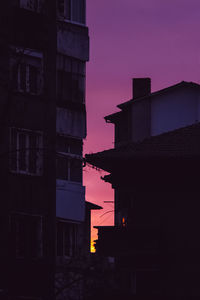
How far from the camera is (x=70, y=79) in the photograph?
39.1 metres

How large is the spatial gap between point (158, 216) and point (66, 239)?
6455mm

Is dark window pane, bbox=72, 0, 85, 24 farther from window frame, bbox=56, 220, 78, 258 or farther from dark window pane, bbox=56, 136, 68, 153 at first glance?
window frame, bbox=56, 220, 78, 258

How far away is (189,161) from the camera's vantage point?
32.1 m

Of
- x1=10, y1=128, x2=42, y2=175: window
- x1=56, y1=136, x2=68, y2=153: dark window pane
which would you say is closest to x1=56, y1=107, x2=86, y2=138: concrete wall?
x1=56, y1=136, x2=68, y2=153: dark window pane

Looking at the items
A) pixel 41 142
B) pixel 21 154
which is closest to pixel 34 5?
pixel 41 142

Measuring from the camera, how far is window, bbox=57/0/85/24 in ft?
127

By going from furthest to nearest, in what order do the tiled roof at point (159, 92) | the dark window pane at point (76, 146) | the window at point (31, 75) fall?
the tiled roof at point (159, 92), the dark window pane at point (76, 146), the window at point (31, 75)

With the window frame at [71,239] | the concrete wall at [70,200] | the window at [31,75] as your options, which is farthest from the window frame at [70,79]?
the window frame at [71,239]

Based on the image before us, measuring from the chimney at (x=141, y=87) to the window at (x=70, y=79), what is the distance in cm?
2372

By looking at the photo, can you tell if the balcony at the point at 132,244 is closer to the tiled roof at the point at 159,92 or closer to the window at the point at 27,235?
the window at the point at 27,235

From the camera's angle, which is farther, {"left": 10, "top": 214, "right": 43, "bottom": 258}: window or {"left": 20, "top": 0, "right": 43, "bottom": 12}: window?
{"left": 20, "top": 0, "right": 43, "bottom": 12}: window

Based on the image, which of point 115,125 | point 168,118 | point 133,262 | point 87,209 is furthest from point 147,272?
point 115,125

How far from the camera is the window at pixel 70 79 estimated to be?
38.6m

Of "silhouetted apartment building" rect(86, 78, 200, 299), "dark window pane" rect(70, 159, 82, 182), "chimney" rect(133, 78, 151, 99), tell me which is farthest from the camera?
"chimney" rect(133, 78, 151, 99)
